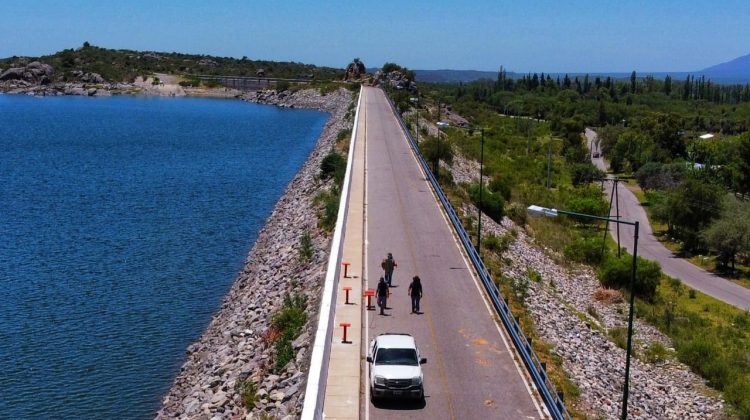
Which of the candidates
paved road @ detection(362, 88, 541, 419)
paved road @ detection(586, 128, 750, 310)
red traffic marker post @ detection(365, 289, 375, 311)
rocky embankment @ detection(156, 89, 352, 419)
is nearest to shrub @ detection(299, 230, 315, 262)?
rocky embankment @ detection(156, 89, 352, 419)

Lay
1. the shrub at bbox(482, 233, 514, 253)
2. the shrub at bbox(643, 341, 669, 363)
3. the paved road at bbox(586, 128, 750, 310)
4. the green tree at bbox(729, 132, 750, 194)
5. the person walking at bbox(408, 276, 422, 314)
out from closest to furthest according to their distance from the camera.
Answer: the person walking at bbox(408, 276, 422, 314) < the shrub at bbox(643, 341, 669, 363) < the shrub at bbox(482, 233, 514, 253) < the paved road at bbox(586, 128, 750, 310) < the green tree at bbox(729, 132, 750, 194)

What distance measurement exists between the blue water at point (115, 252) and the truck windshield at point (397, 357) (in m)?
10.9

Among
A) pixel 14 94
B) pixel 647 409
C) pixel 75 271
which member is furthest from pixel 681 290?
pixel 14 94

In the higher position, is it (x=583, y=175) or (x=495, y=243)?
(x=495, y=243)

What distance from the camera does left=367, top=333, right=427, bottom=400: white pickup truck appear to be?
63.5ft

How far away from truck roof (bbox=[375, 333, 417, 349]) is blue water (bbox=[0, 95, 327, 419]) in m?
10.6

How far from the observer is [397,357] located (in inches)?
794

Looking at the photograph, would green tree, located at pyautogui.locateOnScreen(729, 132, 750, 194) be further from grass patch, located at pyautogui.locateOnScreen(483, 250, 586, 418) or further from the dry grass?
grass patch, located at pyautogui.locateOnScreen(483, 250, 586, 418)

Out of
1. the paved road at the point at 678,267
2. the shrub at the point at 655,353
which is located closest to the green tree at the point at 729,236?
the paved road at the point at 678,267

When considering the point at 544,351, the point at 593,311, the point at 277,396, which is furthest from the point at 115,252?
the point at 544,351

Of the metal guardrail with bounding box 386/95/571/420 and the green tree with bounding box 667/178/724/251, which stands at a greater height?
the metal guardrail with bounding box 386/95/571/420

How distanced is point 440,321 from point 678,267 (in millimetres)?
33625

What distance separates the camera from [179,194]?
65.2 metres

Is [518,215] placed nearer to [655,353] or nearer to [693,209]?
[693,209]
